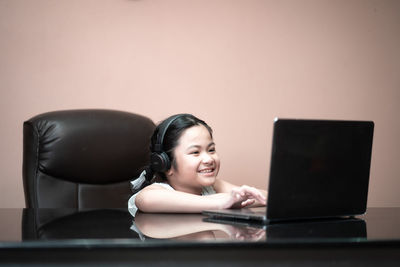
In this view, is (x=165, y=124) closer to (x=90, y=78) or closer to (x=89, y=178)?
(x=89, y=178)

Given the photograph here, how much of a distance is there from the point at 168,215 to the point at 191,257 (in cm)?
47

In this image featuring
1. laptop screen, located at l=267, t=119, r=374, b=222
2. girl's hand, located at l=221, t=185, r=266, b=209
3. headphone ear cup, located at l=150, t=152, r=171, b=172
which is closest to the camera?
laptop screen, located at l=267, t=119, r=374, b=222

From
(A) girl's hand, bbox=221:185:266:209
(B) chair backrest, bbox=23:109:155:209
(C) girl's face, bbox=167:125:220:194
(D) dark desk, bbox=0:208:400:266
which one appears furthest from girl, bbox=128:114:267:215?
(D) dark desk, bbox=0:208:400:266

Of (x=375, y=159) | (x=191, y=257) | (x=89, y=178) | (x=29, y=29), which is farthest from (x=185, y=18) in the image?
(x=191, y=257)

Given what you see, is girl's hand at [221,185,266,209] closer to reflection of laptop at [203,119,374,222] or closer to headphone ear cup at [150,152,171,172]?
reflection of laptop at [203,119,374,222]

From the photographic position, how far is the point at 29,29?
2.16 metres

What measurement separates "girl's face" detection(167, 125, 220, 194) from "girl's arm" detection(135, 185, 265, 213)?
0.22 meters

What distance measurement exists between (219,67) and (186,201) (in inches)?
45.6

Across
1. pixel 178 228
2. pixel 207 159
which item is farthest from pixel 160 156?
pixel 178 228

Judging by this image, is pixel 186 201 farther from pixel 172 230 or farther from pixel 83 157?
pixel 83 157

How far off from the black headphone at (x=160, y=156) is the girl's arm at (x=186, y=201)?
17 centimetres

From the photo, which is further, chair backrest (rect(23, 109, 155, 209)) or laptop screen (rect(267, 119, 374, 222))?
chair backrest (rect(23, 109, 155, 209))

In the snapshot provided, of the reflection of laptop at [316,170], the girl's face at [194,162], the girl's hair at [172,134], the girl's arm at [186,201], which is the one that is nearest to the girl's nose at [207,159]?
the girl's face at [194,162]

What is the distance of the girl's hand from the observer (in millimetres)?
1145
